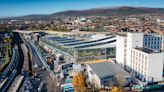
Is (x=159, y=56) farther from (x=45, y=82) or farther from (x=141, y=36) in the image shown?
(x=45, y=82)

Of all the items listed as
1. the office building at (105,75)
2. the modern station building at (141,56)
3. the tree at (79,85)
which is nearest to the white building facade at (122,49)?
the modern station building at (141,56)

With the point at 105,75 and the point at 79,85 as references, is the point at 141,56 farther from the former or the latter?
the point at 79,85

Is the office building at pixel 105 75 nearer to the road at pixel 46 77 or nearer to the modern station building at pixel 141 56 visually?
the modern station building at pixel 141 56

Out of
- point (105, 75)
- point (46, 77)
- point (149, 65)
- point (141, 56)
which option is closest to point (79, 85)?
point (105, 75)

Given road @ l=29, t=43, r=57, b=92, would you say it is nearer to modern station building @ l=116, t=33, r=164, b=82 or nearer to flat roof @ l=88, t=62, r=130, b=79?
flat roof @ l=88, t=62, r=130, b=79

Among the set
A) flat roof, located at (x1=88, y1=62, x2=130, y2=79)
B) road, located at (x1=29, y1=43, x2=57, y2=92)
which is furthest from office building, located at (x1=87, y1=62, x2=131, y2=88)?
road, located at (x1=29, y1=43, x2=57, y2=92)
